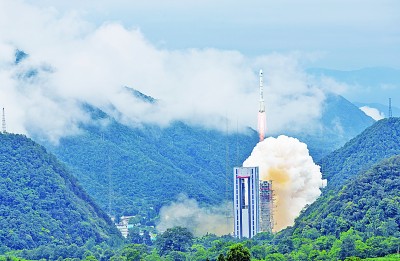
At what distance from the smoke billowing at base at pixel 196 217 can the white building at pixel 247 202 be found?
5900mm

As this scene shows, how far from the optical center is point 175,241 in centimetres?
10588

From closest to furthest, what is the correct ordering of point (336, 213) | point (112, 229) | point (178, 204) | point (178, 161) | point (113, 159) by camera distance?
point (336, 213), point (112, 229), point (178, 204), point (113, 159), point (178, 161)

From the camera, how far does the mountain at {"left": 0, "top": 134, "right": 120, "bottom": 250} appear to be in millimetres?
113000

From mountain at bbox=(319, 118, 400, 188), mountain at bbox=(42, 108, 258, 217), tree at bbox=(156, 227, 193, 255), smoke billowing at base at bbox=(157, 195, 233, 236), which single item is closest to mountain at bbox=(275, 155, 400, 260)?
tree at bbox=(156, 227, 193, 255)

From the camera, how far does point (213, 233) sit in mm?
124750

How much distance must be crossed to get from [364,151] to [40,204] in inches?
1575

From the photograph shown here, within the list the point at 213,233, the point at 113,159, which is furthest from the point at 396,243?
the point at 113,159

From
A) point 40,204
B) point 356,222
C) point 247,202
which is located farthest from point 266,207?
point 356,222

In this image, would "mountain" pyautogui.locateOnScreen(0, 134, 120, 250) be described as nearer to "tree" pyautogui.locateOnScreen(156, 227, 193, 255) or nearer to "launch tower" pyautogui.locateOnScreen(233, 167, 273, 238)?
"tree" pyautogui.locateOnScreen(156, 227, 193, 255)

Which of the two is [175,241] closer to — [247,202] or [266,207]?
[247,202]

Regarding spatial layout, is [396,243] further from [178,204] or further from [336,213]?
[178,204]

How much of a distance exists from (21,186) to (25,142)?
658 cm

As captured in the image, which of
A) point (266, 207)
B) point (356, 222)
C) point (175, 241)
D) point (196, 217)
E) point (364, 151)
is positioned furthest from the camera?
point (364, 151)

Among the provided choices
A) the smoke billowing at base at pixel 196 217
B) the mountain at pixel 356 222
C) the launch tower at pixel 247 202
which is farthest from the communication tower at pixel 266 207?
the mountain at pixel 356 222
